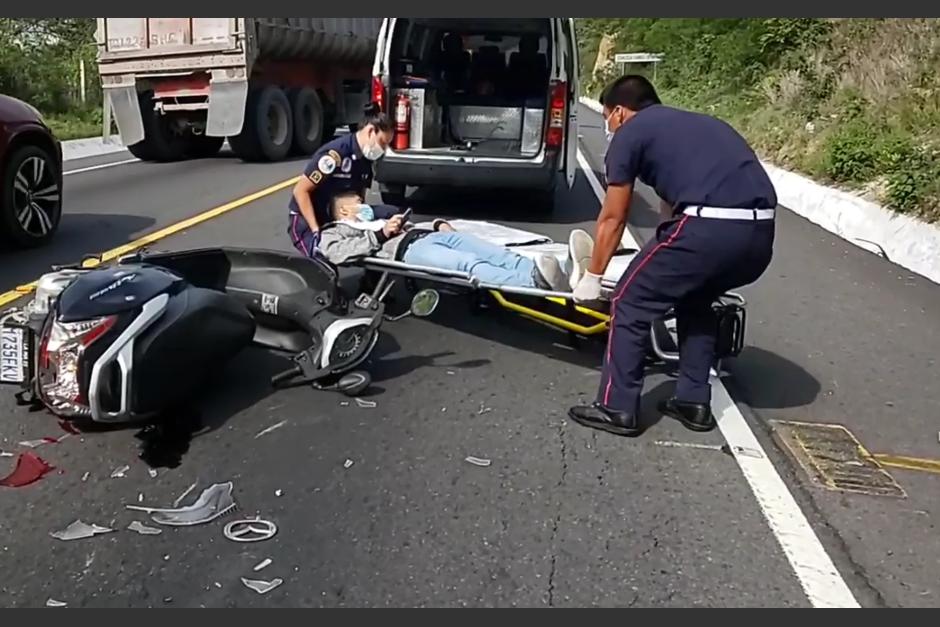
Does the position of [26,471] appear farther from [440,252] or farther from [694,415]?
[694,415]

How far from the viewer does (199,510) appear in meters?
3.37

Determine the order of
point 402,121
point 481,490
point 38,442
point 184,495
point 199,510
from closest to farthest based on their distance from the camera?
point 199,510, point 184,495, point 481,490, point 38,442, point 402,121

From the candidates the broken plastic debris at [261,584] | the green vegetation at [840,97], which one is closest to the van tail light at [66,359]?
the broken plastic debris at [261,584]

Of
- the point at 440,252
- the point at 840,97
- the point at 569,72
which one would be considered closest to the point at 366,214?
the point at 440,252

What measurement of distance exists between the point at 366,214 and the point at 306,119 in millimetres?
11601

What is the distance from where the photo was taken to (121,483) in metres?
3.55

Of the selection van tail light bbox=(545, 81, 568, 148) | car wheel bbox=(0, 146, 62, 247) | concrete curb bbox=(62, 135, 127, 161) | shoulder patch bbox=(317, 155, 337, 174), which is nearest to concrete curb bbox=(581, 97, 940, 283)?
van tail light bbox=(545, 81, 568, 148)

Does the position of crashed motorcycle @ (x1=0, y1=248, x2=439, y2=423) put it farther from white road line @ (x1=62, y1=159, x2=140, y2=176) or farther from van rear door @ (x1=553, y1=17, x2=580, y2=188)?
white road line @ (x1=62, y1=159, x2=140, y2=176)

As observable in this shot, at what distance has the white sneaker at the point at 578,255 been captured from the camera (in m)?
4.79

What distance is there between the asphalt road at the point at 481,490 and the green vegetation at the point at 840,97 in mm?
4494

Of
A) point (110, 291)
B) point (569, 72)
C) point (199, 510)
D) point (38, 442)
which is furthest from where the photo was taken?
point (569, 72)

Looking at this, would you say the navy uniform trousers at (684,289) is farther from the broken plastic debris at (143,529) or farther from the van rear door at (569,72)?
the van rear door at (569,72)

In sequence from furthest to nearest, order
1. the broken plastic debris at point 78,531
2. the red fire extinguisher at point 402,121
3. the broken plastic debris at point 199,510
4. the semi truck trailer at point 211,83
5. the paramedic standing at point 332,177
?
the semi truck trailer at point 211,83, the red fire extinguisher at point 402,121, the paramedic standing at point 332,177, the broken plastic debris at point 199,510, the broken plastic debris at point 78,531

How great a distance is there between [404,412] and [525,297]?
1.21 meters
